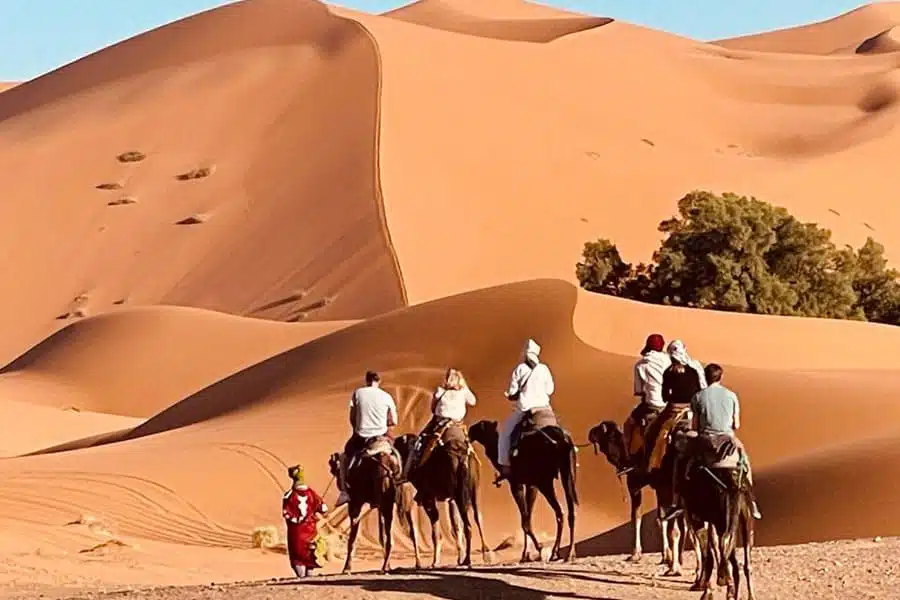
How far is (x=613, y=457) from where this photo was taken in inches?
615

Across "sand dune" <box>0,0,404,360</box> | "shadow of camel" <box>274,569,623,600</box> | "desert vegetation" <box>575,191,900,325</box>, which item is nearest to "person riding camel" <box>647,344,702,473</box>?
"shadow of camel" <box>274,569,623,600</box>

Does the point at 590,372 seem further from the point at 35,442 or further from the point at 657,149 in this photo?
the point at 657,149

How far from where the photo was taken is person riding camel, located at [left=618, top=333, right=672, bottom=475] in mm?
14359

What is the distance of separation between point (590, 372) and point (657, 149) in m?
36.6

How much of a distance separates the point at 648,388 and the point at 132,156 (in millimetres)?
51022

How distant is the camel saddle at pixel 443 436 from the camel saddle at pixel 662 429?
1904 millimetres

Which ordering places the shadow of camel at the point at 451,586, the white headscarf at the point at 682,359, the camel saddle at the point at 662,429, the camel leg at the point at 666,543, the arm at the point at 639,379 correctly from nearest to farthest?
the shadow of camel at the point at 451,586 → the white headscarf at the point at 682,359 → the camel saddle at the point at 662,429 → the camel leg at the point at 666,543 → the arm at the point at 639,379

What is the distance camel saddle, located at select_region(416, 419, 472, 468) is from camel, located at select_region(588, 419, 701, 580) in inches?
47.6

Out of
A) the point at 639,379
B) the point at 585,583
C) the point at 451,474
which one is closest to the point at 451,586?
the point at 585,583

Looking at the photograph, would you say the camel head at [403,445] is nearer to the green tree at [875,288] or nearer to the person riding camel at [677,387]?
the person riding camel at [677,387]

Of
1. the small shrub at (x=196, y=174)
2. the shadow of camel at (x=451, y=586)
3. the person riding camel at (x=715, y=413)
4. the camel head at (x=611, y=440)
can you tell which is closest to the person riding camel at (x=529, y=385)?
the camel head at (x=611, y=440)

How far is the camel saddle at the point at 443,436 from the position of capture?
602 inches

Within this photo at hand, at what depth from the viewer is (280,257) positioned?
53969 millimetres

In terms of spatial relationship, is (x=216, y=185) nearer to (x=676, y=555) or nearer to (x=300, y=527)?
(x=300, y=527)
